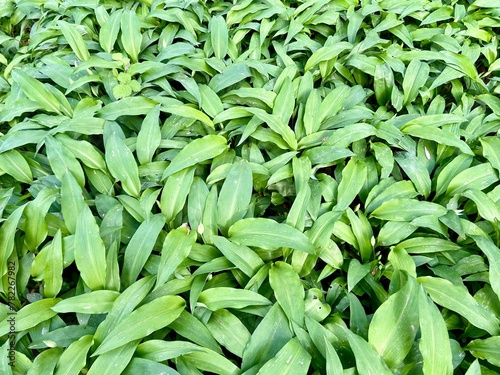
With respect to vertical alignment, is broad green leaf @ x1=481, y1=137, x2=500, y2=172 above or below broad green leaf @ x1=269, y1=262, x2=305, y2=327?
above

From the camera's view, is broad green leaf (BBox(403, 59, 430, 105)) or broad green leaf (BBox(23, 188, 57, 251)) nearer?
broad green leaf (BBox(23, 188, 57, 251))

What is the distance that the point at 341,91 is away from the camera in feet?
6.73

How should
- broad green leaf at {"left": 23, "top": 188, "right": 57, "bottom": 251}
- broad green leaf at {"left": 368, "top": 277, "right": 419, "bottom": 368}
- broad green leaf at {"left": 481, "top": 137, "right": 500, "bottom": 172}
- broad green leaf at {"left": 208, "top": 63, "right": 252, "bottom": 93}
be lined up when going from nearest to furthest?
broad green leaf at {"left": 368, "top": 277, "right": 419, "bottom": 368} < broad green leaf at {"left": 23, "top": 188, "right": 57, "bottom": 251} < broad green leaf at {"left": 481, "top": 137, "right": 500, "bottom": 172} < broad green leaf at {"left": 208, "top": 63, "right": 252, "bottom": 93}

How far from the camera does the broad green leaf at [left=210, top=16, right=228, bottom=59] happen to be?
2297 mm

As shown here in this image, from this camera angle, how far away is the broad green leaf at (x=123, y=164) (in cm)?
168

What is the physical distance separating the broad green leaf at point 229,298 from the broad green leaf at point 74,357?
37cm

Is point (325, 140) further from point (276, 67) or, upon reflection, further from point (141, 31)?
point (141, 31)

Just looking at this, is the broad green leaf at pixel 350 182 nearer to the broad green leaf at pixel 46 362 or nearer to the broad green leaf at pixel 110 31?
the broad green leaf at pixel 46 362

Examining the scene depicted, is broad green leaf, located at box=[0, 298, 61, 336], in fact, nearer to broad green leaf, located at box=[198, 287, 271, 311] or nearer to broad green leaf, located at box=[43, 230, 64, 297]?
broad green leaf, located at box=[43, 230, 64, 297]

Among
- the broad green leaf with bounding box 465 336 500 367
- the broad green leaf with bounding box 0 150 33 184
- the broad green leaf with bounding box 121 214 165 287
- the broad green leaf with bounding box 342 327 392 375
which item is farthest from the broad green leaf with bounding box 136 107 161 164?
the broad green leaf with bounding box 465 336 500 367

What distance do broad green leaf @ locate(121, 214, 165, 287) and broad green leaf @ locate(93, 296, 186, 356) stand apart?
179mm

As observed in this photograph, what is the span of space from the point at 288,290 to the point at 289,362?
0.86ft

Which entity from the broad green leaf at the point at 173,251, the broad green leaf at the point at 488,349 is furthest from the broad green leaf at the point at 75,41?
the broad green leaf at the point at 488,349

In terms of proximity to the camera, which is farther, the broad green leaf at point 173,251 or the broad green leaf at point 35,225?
the broad green leaf at point 35,225
